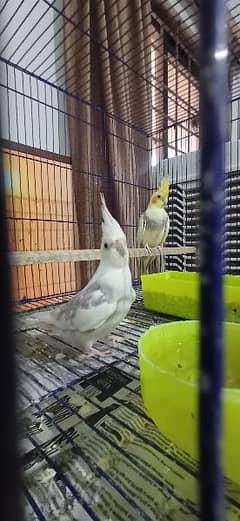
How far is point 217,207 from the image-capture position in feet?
0.37

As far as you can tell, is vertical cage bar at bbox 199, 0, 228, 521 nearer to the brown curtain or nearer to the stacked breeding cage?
the stacked breeding cage

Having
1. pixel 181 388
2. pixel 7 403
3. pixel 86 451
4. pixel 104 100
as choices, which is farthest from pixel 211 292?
pixel 104 100

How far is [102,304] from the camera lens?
0.71 m

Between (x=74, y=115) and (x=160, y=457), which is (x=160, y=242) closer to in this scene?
(x=74, y=115)

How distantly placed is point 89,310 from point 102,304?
4 centimetres

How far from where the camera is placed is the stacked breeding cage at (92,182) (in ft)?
1.32

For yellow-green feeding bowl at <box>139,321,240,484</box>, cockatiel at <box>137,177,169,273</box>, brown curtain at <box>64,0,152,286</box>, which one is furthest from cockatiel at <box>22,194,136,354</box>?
brown curtain at <box>64,0,152,286</box>

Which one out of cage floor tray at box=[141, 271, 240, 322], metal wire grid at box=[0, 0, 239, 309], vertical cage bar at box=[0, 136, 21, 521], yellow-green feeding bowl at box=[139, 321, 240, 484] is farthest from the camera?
metal wire grid at box=[0, 0, 239, 309]

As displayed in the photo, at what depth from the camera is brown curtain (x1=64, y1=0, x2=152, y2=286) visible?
1585 mm

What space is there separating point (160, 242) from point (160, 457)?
4.05ft

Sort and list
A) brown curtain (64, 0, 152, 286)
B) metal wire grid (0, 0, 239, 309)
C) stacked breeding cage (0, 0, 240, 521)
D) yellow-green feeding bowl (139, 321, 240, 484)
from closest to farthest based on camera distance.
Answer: yellow-green feeding bowl (139, 321, 240, 484)
stacked breeding cage (0, 0, 240, 521)
metal wire grid (0, 0, 239, 309)
brown curtain (64, 0, 152, 286)

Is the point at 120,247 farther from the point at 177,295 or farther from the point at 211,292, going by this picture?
the point at 211,292

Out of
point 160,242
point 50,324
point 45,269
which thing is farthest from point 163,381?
point 45,269

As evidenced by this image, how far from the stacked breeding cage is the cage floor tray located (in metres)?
0.06
